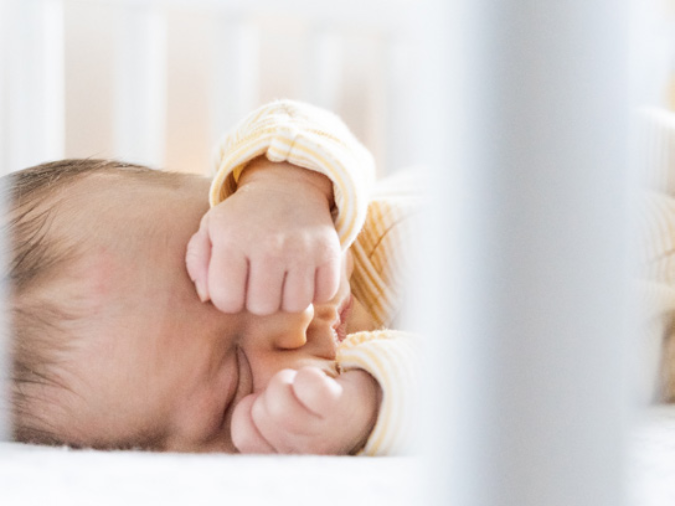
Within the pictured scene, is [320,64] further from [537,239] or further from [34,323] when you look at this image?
[537,239]

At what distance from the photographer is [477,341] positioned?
12 cm

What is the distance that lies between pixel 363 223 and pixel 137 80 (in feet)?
1.59

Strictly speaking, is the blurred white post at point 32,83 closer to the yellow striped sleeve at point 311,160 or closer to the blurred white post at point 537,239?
the yellow striped sleeve at point 311,160

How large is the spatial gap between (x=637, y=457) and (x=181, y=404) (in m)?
0.39

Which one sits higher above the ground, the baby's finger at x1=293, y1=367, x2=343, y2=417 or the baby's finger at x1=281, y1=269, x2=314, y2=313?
the baby's finger at x1=281, y1=269, x2=314, y2=313

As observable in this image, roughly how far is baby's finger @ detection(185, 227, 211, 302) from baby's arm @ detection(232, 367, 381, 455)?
0.07 m

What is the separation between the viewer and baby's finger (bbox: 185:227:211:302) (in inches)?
18.5

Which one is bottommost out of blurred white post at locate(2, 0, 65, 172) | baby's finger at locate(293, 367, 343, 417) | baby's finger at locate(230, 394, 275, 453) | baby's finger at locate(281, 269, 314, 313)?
baby's finger at locate(230, 394, 275, 453)

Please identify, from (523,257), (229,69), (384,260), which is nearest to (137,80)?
(229,69)

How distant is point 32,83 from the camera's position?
87 centimetres

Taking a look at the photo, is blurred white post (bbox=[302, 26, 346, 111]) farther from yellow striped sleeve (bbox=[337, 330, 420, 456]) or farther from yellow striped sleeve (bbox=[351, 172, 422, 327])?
yellow striped sleeve (bbox=[337, 330, 420, 456])

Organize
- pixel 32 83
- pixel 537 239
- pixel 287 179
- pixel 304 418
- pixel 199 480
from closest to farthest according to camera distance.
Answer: pixel 537 239 < pixel 199 480 < pixel 304 418 < pixel 287 179 < pixel 32 83

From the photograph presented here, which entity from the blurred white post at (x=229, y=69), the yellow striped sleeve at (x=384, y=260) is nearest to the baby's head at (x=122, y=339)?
the yellow striped sleeve at (x=384, y=260)

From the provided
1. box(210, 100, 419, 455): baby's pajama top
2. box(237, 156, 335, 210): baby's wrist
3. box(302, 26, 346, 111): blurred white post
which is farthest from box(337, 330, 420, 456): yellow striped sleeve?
box(302, 26, 346, 111): blurred white post
